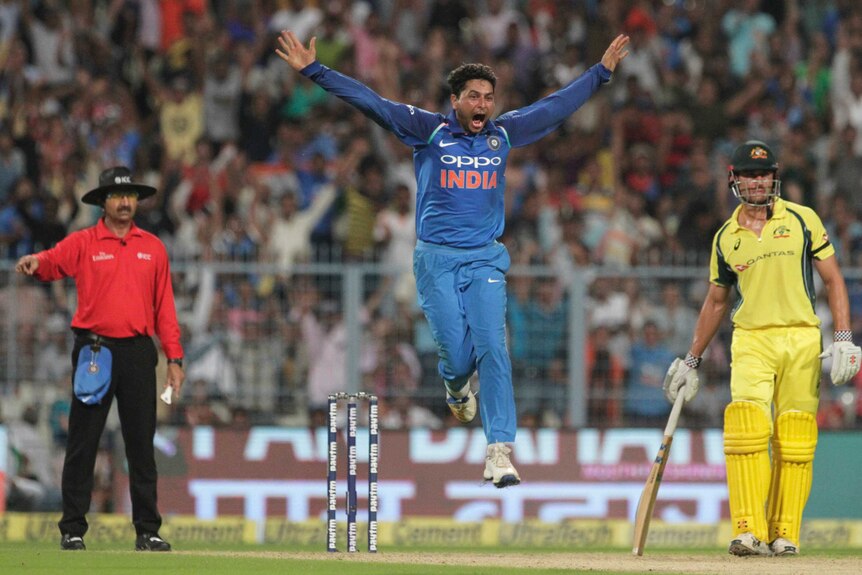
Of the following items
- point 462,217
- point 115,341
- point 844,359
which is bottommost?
point 844,359

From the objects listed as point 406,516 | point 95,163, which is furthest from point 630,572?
point 95,163

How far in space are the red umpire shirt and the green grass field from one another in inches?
62.7

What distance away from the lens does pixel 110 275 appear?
1257cm

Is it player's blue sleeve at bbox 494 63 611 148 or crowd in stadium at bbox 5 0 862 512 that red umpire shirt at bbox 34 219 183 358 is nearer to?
player's blue sleeve at bbox 494 63 611 148

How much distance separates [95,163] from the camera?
19688mm

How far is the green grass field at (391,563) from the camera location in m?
10.7

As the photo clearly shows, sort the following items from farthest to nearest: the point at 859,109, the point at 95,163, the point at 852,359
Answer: the point at 859,109
the point at 95,163
the point at 852,359

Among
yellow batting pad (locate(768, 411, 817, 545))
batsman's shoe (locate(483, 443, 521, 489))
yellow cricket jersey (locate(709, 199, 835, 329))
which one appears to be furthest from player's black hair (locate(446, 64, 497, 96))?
yellow batting pad (locate(768, 411, 817, 545))

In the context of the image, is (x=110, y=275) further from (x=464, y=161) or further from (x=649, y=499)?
(x=649, y=499)

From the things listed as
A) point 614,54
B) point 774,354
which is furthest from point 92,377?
point 774,354

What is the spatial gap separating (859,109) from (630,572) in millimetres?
11648

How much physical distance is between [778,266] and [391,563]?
3224 mm

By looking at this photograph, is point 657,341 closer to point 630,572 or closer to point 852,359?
point 852,359

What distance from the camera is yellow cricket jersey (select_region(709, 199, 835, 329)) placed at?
11820 mm
